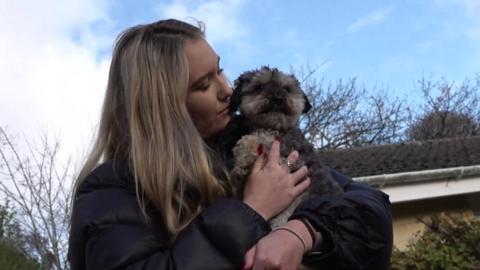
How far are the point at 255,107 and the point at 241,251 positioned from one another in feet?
4.87

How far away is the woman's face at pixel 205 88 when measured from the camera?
9.50 feet

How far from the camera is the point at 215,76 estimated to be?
3029 mm

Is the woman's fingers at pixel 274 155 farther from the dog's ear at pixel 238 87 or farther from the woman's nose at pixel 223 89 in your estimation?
the dog's ear at pixel 238 87

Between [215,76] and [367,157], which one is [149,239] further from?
[367,157]

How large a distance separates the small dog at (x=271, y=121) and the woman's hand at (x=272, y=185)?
164mm

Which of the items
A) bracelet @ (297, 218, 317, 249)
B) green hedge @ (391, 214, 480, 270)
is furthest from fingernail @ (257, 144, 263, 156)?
green hedge @ (391, 214, 480, 270)

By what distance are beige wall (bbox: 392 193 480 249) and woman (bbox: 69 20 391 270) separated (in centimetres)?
786

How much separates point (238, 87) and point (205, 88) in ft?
2.77

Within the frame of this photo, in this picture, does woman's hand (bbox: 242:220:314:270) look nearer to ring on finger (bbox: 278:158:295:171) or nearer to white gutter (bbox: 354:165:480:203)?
ring on finger (bbox: 278:158:295:171)

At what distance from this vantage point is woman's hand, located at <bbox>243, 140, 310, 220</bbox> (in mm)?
2545

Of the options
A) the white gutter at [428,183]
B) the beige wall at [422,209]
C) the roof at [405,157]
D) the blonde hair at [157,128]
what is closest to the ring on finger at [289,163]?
the blonde hair at [157,128]

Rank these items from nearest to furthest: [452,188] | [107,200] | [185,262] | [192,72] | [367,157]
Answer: [185,262] < [107,200] < [192,72] < [452,188] < [367,157]

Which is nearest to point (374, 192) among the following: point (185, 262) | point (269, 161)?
point (269, 161)

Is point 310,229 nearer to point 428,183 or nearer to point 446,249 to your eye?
point 446,249
